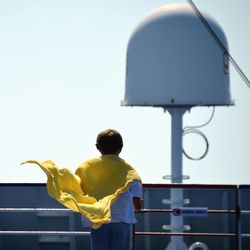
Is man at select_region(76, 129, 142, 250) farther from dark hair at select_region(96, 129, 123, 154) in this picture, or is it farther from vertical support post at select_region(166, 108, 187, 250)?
vertical support post at select_region(166, 108, 187, 250)

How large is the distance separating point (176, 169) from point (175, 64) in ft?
7.79

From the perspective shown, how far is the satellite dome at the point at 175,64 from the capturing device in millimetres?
15602

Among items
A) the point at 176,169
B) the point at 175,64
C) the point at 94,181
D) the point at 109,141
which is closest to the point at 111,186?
the point at 94,181

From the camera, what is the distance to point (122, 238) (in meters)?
5.96

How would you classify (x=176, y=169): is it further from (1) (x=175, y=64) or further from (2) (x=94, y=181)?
(2) (x=94, y=181)

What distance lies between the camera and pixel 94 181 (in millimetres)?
6000

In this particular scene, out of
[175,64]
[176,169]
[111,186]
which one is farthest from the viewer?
[176,169]

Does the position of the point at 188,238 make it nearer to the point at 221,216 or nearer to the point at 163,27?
the point at 221,216

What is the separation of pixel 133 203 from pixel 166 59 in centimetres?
971

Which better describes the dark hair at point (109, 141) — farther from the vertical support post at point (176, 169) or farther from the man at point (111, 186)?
the vertical support post at point (176, 169)

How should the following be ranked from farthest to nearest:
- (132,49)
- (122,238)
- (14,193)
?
1. (132,49)
2. (14,193)
3. (122,238)

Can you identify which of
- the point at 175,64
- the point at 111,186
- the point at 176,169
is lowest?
the point at 111,186

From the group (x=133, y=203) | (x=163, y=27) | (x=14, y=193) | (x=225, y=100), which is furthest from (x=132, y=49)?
(x=133, y=203)

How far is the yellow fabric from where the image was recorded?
594cm
